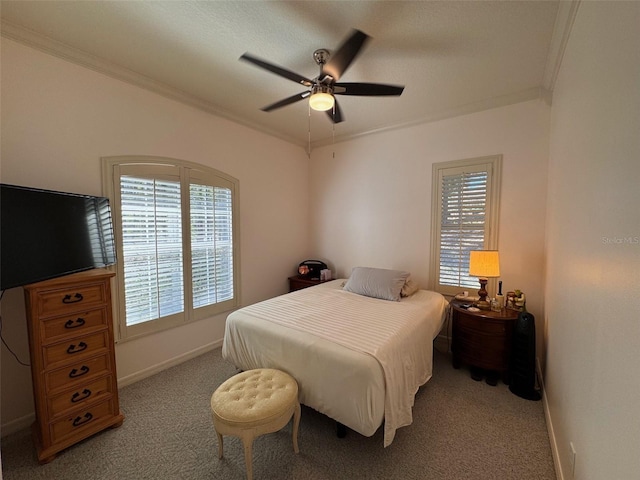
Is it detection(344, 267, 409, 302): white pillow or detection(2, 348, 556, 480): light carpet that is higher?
detection(344, 267, 409, 302): white pillow

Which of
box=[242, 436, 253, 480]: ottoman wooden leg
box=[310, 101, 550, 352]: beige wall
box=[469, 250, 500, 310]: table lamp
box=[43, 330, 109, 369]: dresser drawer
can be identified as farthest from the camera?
box=[310, 101, 550, 352]: beige wall

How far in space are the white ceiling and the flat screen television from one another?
47.6 inches

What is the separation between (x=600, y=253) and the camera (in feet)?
3.51

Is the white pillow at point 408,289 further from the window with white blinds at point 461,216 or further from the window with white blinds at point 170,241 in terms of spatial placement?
the window with white blinds at point 170,241

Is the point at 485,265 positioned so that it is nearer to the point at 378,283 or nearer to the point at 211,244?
the point at 378,283

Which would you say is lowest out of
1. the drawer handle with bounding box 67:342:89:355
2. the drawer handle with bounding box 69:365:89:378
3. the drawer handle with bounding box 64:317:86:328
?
the drawer handle with bounding box 69:365:89:378

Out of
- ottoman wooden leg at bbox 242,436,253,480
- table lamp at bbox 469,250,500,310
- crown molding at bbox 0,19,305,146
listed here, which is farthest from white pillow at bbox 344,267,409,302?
crown molding at bbox 0,19,305,146

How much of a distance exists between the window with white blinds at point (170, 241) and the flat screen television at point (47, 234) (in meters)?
0.35

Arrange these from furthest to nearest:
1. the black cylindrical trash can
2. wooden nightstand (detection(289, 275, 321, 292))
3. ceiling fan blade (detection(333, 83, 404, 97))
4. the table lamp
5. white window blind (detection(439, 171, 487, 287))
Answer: wooden nightstand (detection(289, 275, 321, 292)) → white window blind (detection(439, 171, 487, 287)) → the table lamp → the black cylindrical trash can → ceiling fan blade (detection(333, 83, 404, 97))

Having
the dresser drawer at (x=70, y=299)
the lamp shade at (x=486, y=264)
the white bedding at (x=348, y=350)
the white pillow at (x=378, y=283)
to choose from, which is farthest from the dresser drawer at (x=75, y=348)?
the lamp shade at (x=486, y=264)

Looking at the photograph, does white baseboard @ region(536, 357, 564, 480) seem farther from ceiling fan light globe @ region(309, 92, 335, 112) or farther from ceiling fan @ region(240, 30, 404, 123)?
ceiling fan light globe @ region(309, 92, 335, 112)

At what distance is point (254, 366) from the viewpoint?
2.14 m

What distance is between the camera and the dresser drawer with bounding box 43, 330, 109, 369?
169 centimetres

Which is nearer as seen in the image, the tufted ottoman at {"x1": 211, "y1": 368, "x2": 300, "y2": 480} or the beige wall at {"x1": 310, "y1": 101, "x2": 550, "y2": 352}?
the tufted ottoman at {"x1": 211, "y1": 368, "x2": 300, "y2": 480}
